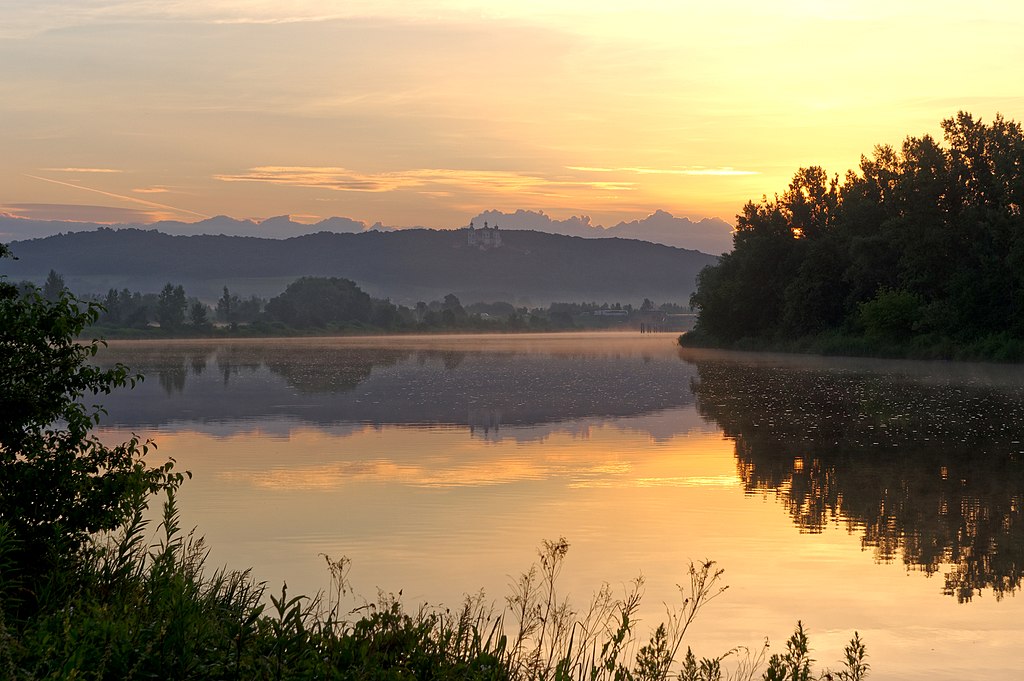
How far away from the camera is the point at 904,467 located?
26.8m

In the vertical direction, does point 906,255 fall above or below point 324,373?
above

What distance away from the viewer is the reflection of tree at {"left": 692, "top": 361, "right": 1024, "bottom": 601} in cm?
1752

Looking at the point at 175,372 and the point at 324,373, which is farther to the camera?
the point at 175,372

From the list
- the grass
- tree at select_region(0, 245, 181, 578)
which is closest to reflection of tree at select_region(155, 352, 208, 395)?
tree at select_region(0, 245, 181, 578)

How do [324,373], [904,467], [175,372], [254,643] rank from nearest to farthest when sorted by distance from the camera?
1. [254,643]
2. [904,467]
3. [324,373]
4. [175,372]

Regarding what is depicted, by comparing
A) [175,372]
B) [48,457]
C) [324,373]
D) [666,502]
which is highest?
[48,457]

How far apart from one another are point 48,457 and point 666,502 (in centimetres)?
1214

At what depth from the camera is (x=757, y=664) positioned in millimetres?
11695

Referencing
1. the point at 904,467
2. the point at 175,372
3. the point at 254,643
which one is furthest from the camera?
the point at 175,372

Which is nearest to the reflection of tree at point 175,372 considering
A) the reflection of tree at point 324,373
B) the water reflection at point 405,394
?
the water reflection at point 405,394

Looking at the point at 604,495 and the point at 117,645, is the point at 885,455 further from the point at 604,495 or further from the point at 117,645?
the point at 117,645

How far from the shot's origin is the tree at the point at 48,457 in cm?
1277

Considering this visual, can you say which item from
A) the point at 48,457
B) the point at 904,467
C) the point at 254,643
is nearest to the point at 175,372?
the point at 904,467

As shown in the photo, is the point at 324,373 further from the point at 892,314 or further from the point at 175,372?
the point at 892,314
